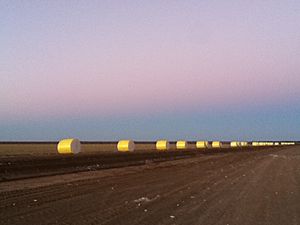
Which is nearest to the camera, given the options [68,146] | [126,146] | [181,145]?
[68,146]

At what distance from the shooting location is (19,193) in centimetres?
1630

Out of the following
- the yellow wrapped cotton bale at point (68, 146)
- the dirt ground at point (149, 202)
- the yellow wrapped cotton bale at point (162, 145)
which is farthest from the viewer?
the yellow wrapped cotton bale at point (162, 145)

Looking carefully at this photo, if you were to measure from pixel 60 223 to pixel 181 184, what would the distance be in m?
10.1

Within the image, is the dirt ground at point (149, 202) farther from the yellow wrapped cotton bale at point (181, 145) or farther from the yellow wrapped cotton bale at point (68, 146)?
the yellow wrapped cotton bale at point (181, 145)

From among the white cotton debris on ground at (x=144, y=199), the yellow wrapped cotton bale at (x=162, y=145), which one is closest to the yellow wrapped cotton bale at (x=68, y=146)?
the yellow wrapped cotton bale at (x=162, y=145)

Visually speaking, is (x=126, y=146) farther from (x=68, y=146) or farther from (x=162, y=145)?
(x=162, y=145)

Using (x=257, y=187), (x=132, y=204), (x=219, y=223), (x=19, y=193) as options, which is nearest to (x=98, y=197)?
(x=132, y=204)

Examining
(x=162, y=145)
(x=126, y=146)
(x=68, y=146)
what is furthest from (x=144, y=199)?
(x=162, y=145)

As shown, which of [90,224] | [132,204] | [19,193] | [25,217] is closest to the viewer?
[90,224]

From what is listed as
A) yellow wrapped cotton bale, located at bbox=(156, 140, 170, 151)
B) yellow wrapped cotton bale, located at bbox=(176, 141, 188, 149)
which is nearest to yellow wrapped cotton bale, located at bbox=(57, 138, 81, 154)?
yellow wrapped cotton bale, located at bbox=(156, 140, 170, 151)

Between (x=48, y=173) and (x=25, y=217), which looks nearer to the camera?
(x=25, y=217)

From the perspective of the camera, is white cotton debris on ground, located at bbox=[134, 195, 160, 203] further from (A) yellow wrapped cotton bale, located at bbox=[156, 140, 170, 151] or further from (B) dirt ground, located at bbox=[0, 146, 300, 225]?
(A) yellow wrapped cotton bale, located at bbox=[156, 140, 170, 151]

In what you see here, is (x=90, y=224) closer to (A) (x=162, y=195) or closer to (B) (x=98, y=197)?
(B) (x=98, y=197)

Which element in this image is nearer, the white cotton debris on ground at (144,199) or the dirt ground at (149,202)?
the dirt ground at (149,202)
